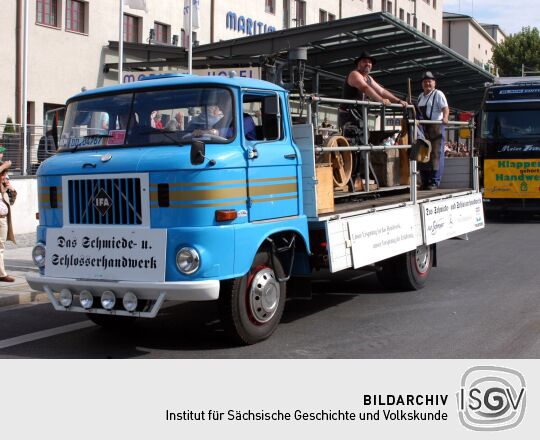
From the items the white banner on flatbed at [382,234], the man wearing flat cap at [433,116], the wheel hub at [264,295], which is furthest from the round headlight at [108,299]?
the man wearing flat cap at [433,116]

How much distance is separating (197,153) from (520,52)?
6206 cm

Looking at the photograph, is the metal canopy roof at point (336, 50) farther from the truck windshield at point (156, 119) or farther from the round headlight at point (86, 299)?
the round headlight at point (86, 299)

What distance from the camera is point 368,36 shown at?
68.0 feet

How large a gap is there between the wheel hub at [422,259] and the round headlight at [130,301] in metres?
4.64

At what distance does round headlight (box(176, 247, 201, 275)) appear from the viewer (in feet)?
20.4

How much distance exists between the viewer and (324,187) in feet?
25.5

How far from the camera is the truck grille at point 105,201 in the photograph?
21.2ft

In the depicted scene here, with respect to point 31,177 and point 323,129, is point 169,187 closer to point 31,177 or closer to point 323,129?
point 323,129

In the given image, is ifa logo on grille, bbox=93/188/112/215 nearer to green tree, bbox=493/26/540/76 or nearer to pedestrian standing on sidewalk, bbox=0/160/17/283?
pedestrian standing on sidewalk, bbox=0/160/17/283

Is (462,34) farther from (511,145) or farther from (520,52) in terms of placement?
(511,145)

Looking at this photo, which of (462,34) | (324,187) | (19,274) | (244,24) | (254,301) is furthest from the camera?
(462,34)

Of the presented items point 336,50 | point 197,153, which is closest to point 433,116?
point 197,153

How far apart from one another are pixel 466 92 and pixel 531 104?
12379mm
